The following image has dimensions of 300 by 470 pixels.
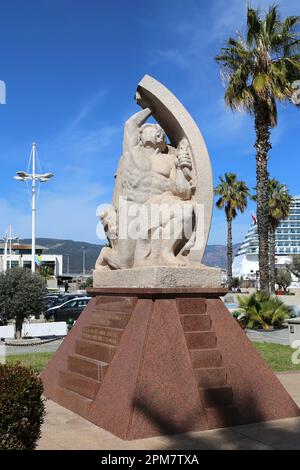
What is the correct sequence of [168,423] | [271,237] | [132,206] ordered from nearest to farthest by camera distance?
[168,423] < [132,206] < [271,237]

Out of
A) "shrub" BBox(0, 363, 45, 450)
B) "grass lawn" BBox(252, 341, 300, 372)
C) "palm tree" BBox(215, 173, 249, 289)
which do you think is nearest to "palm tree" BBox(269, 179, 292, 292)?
"palm tree" BBox(215, 173, 249, 289)

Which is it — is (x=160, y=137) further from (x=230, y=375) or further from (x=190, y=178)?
(x=230, y=375)

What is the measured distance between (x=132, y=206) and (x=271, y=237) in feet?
102

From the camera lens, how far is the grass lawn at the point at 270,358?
10.8 metres

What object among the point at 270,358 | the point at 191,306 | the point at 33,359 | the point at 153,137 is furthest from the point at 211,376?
the point at 33,359

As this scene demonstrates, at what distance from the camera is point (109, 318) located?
704 centimetres

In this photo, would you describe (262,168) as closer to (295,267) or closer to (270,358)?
(270,358)

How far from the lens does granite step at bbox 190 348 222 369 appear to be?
6203 millimetres

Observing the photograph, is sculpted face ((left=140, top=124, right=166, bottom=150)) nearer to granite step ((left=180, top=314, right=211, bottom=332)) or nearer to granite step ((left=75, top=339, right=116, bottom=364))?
granite step ((left=180, top=314, right=211, bottom=332))

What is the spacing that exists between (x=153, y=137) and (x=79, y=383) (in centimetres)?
363

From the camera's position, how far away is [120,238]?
24.5 feet

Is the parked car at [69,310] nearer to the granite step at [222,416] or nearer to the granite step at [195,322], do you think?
the granite step at [195,322]
